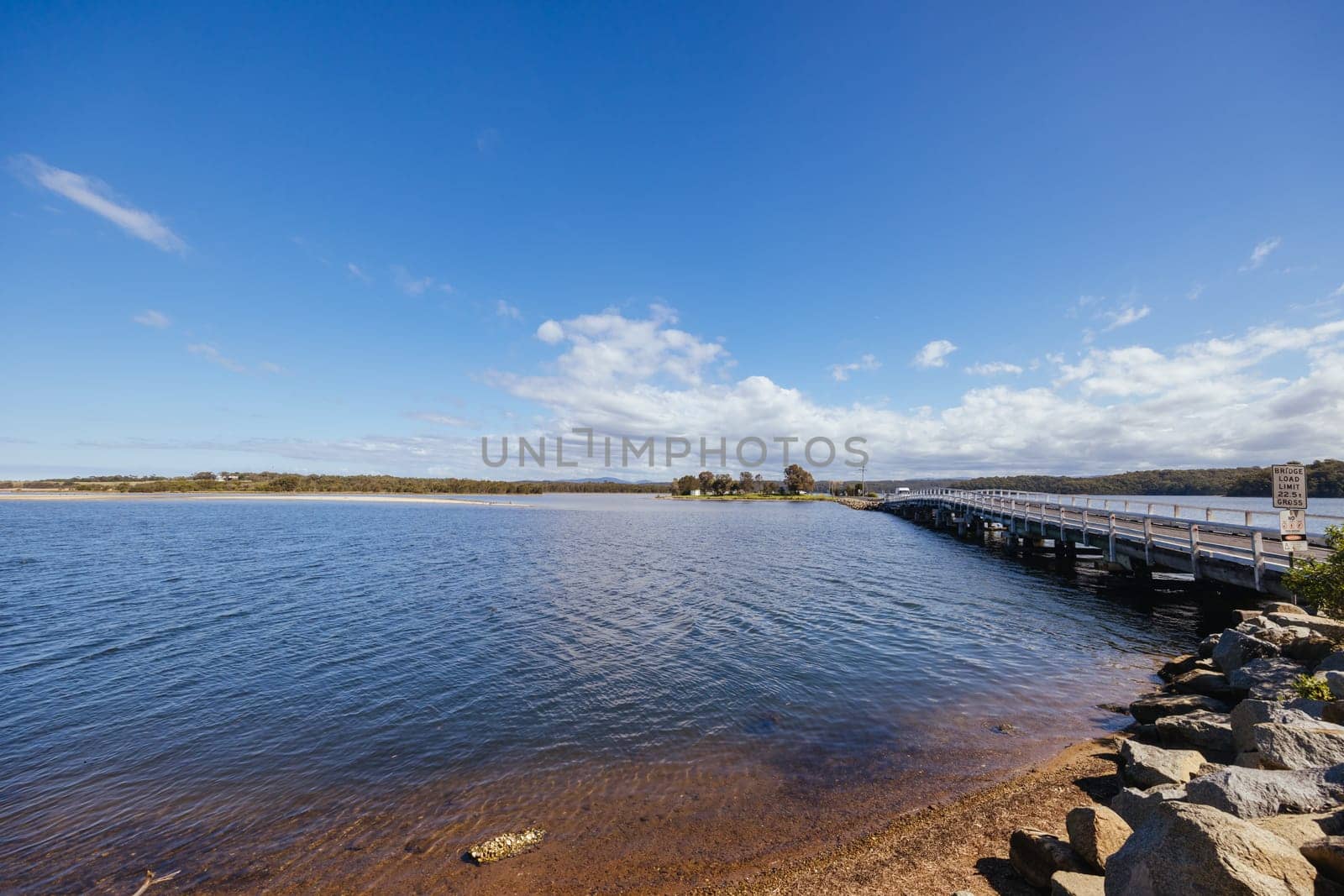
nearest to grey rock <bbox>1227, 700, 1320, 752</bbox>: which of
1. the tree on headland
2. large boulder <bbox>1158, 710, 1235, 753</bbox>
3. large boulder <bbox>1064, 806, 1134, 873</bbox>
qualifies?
large boulder <bbox>1158, 710, 1235, 753</bbox>

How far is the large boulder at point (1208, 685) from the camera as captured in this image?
445 inches

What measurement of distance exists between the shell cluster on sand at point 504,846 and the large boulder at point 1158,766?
8.56 m

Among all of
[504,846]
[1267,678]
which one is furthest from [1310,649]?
[504,846]

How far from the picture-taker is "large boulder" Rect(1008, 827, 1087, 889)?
5.85 metres

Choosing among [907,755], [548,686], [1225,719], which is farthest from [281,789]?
[1225,719]

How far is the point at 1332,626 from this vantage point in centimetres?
1109

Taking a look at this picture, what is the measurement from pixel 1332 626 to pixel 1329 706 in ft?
16.2

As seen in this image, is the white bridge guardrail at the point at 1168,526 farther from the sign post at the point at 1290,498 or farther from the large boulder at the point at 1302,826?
the large boulder at the point at 1302,826

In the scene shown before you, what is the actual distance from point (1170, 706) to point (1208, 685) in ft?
6.95

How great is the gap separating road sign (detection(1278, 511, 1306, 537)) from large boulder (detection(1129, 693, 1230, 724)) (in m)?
8.10

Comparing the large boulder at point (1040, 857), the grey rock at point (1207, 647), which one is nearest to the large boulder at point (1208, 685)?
the grey rock at point (1207, 647)

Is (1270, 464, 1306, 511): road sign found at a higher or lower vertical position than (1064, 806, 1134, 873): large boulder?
higher

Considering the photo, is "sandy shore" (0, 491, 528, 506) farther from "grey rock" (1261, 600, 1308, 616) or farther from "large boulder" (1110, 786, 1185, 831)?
"large boulder" (1110, 786, 1185, 831)

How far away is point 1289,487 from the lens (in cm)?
1538
